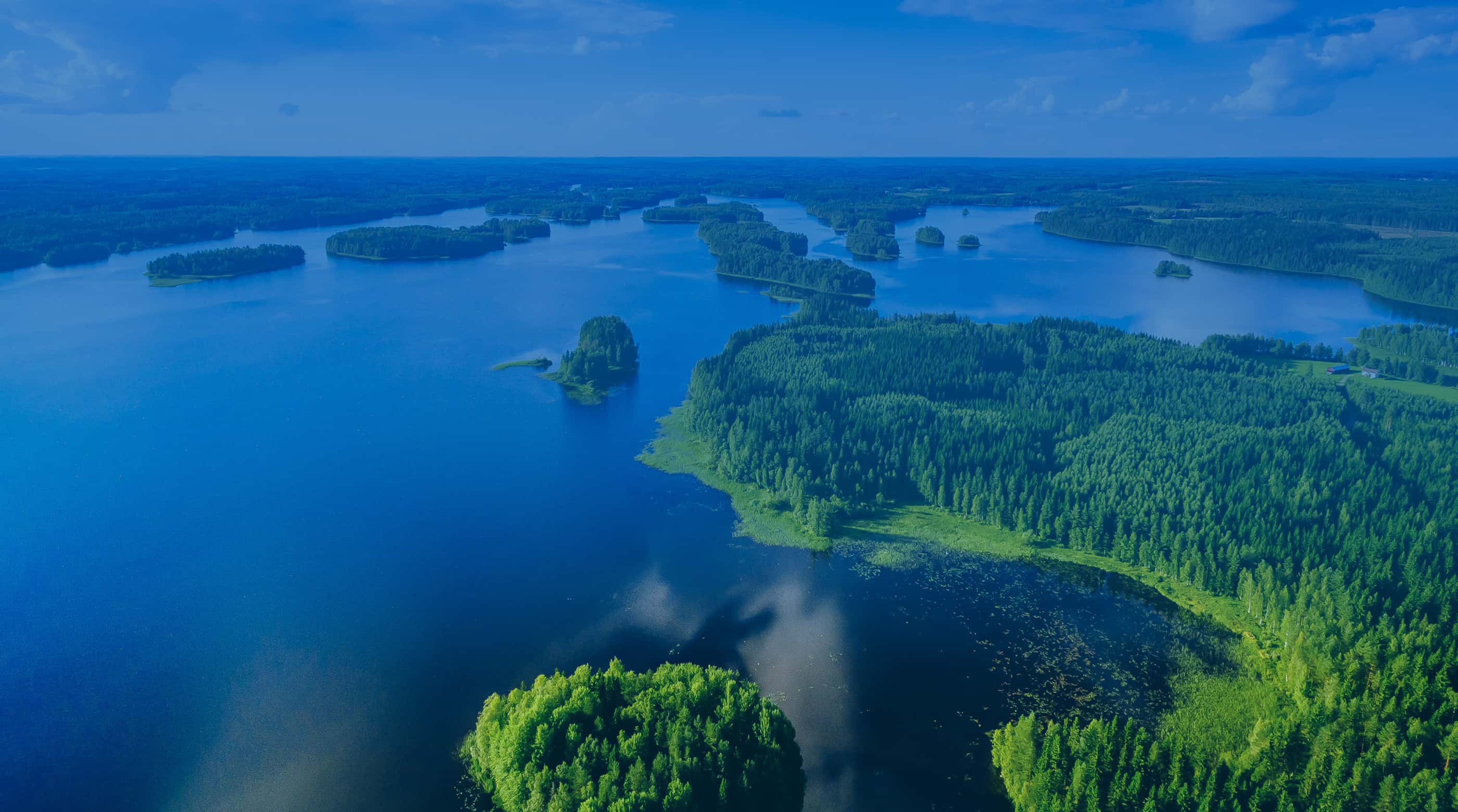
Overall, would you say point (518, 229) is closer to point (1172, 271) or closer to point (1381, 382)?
point (1172, 271)

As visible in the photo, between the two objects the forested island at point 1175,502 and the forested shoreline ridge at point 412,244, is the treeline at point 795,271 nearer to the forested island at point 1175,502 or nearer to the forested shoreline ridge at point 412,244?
the forested island at point 1175,502

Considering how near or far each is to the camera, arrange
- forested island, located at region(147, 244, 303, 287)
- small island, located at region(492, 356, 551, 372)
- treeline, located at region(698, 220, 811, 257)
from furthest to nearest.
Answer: treeline, located at region(698, 220, 811, 257) → forested island, located at region(147, 244, 303, 287) → small island, located at region(492, 356, 551, 372)

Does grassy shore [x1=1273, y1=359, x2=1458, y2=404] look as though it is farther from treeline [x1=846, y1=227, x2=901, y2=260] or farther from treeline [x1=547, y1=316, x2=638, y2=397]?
treeline [x1=846, y1=227, x2=901, y2=260]

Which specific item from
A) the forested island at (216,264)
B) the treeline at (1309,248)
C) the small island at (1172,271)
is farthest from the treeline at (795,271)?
the treeline at (1309,248)

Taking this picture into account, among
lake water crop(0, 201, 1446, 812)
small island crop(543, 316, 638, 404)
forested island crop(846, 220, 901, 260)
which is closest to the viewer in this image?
lake water crop(0, 201, 1446, 812)

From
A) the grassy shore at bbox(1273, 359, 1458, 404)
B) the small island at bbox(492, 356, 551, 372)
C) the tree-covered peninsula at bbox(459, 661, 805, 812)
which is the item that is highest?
the tree-covered peninsula at bbox(459, 661, 805, 812)

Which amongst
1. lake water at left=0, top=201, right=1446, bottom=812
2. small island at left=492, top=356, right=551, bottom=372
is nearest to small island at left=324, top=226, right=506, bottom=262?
lake water at left=0, top=201, right=1446, bottom=812
